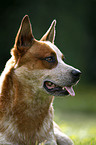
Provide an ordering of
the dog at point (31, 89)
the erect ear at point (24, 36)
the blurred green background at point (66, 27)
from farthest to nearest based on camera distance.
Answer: the blurred green background at point (66, 27) < the erect ear at point (24, 36) < the dog at point (31, 89)

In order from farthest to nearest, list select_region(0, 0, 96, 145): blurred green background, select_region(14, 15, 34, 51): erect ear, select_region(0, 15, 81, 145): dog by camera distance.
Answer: select_region(0, 0, 96, 145): blurred green background < select_region(14, 15, 34, 51): erect ear < select_region(0, 15, 81, 145): dog

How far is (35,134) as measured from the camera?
3797 mm

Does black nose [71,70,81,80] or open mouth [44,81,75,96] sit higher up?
black nose [71,70,81,80]

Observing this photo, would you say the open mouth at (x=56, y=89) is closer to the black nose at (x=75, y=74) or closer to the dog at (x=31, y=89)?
the dog at (x=31, y=89)

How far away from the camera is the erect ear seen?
386 cm

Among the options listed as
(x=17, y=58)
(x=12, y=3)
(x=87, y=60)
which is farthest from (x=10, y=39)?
(x=17, y=58)

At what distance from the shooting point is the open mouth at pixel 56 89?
150 inches

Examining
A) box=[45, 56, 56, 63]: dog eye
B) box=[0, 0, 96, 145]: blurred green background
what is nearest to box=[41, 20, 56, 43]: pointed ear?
box=[45, 56, 56, 63]: dog eye

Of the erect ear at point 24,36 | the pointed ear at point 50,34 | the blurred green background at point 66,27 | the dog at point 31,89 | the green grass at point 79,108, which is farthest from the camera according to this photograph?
the blurred green background at point 66,27

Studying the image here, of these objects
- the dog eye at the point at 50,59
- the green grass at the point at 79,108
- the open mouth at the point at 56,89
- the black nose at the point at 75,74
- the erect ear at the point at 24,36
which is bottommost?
the green grass at the point at 79,108

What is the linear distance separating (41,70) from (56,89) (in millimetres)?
319

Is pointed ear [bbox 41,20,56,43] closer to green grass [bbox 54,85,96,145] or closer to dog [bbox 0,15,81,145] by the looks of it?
dog [bbox 0,15,81,145]

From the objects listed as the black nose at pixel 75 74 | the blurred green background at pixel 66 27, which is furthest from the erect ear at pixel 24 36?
the blurred green background at pixel 66 27

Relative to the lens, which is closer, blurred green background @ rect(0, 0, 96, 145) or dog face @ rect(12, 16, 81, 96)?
dog face @ rect(12, 16, 81, 96)
